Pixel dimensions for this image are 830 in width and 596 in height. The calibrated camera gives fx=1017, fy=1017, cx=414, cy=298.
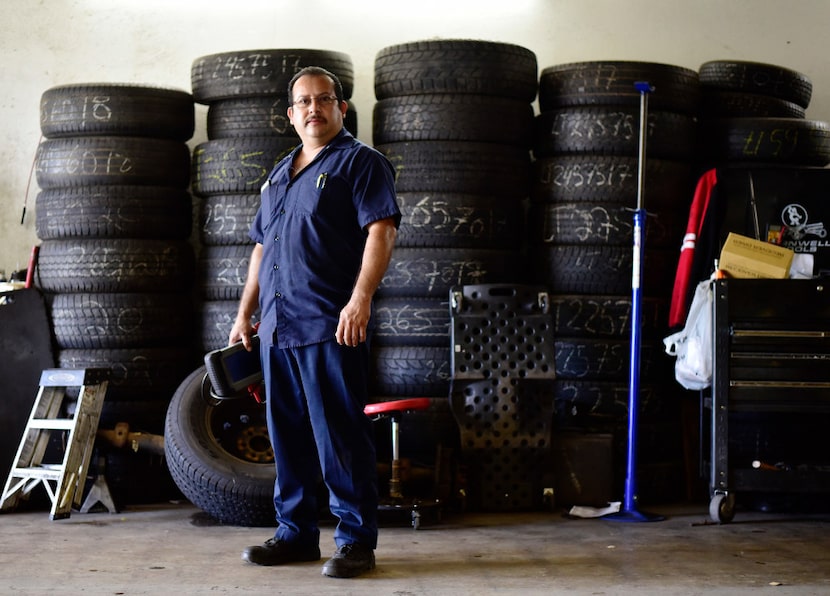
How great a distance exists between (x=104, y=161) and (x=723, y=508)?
10.4ft

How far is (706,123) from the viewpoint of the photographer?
5.05 metres

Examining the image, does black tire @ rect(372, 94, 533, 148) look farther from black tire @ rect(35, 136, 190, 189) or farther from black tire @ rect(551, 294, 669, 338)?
black tire @ rect(35, 136, 190, 189)

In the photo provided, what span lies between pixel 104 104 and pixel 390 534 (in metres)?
2.44

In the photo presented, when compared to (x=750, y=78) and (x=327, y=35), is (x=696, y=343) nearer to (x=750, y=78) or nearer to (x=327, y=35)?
(x=750, y=78)

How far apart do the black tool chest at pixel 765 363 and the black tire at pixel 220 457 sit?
185cm

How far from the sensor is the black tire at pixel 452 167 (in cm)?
471

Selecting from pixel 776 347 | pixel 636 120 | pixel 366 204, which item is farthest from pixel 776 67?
pixel 366 204

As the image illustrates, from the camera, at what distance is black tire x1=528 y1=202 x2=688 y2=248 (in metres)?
4.75

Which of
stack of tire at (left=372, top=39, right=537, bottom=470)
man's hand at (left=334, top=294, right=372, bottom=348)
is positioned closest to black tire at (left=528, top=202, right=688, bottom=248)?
stack of tire at (left=372, top=39, right=537, bottom=470)

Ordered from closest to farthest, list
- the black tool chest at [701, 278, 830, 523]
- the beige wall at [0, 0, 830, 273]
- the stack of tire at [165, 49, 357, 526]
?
1. the black tool chest at [701, 278, 830, 523]
2. the stack of tire at [165, 49, 357, 526]
3. the beige wall at [0, 0, 830, 273]

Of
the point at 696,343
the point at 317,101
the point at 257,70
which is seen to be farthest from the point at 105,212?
the point at 696,343

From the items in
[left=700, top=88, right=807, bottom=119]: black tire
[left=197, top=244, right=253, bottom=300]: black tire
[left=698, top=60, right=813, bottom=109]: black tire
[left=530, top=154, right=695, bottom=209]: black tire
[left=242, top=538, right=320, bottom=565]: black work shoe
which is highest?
[left=698, top=60, right=813, bottom=109]: black tire

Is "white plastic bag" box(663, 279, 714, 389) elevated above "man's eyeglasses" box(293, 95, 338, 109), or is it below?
below

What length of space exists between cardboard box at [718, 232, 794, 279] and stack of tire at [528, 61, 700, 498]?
17.4 inches
